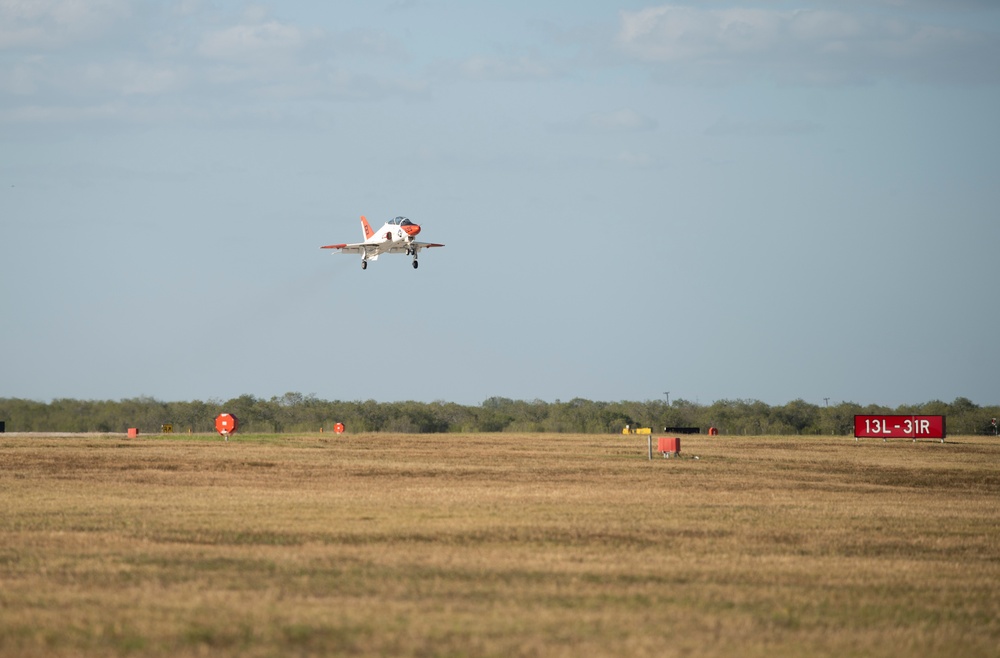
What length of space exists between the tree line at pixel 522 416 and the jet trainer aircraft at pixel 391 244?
4685 cm

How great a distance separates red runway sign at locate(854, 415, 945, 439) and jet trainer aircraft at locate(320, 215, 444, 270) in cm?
4465

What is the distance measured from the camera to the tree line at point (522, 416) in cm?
12025

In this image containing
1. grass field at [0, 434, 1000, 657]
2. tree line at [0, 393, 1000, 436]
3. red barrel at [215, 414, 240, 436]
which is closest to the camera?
grass field at [0, 434, 1000, 657]

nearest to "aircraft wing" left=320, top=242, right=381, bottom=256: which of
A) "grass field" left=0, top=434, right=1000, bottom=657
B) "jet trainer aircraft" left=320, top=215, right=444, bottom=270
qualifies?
"jet trainer aircraft" left=320, top=215, right=444, bottom=270

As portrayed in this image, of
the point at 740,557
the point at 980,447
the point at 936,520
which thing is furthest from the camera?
the point at 980,447

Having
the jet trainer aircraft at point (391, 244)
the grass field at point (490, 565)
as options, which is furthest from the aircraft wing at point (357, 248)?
the grass field at point (490, 565)

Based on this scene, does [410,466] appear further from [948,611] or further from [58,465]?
[948,611]

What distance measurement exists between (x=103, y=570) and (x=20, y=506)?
1215 cm

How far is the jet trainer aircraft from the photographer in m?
65.3

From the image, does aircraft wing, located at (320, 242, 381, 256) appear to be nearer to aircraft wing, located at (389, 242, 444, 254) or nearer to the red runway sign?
aircraft wing, located at (389, 242, 444, 254)

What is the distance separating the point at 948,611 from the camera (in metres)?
17.0

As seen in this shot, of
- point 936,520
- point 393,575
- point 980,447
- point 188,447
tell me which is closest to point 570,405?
point 980,447

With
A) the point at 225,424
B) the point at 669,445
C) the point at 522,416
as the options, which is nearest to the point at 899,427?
the point at 669,445

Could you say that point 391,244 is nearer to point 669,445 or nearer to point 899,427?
point 669,445
